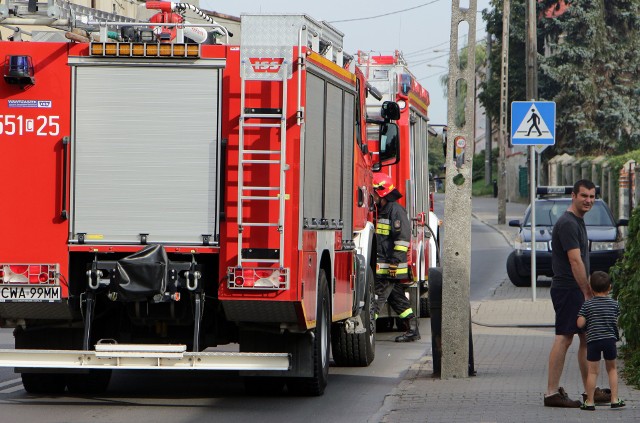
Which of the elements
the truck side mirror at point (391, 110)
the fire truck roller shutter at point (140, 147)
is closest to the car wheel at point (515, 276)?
the truck side mirror at point (391, 110)

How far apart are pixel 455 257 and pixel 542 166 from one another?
165ft

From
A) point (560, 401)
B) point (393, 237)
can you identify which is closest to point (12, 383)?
point (560, 401)

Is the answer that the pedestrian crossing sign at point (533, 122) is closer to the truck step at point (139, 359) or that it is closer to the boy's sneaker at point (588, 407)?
the boy's sneaker at point (588, 407)

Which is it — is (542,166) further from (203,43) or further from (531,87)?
(203,43)

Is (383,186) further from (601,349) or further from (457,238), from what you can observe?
(601,349)

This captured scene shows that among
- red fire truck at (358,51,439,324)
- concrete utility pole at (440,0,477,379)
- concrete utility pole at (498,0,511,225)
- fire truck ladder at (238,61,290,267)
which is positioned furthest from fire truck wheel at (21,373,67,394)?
concrete utility pole at (498,0,511,225)

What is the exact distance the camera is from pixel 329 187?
37.6 ft

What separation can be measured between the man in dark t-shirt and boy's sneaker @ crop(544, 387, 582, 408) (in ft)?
0.23

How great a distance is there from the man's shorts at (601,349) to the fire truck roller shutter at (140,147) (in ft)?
9.93

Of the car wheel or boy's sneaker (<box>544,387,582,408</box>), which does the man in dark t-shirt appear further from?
the car wheel

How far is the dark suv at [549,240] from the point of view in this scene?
938 inches

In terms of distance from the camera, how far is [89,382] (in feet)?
38.3

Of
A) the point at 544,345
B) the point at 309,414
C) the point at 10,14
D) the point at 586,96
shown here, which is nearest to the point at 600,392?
the point at 309,414

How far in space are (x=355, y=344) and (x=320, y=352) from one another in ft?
8.38
